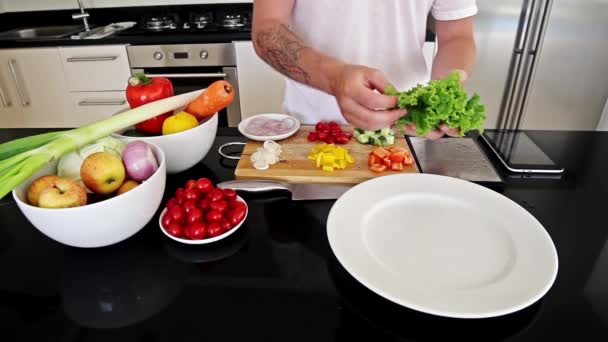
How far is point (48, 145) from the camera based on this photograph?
0.66m

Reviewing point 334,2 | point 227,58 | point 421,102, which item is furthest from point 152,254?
point 227,58

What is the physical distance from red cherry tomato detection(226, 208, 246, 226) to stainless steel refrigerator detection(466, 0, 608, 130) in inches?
74.1

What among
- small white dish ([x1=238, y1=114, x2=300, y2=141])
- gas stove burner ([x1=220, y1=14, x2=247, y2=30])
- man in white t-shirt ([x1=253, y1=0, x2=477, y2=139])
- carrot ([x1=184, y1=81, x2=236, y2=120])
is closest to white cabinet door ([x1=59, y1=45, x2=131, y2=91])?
gas stove burner ([x1=220, y1=14, x2=247, y2=30])

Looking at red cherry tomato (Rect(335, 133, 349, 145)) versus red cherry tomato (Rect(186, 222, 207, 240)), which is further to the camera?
red cherry tomato (Rect(335, 133, 349, 145))

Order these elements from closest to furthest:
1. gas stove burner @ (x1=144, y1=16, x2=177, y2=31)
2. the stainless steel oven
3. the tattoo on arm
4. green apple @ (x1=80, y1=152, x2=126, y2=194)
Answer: green apple @ (x1=80, y1=152, x2=126, y2=194)
the tattoo on arm
the stainless steel oven
gas stove burner @ (x1=144, y1=16, x2=177, y2=31)

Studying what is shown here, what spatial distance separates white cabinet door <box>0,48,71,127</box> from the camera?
2107 mm

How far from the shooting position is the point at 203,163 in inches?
36.9

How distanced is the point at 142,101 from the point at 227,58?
1226 millimetres

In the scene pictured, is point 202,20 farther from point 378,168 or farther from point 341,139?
point 378,168

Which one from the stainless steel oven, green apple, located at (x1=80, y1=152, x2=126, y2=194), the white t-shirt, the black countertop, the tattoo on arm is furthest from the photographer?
the stainless steel oven

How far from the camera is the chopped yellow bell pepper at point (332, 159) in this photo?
86 cm

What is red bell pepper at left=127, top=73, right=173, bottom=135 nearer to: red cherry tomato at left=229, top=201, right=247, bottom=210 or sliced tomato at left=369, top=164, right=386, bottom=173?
red cherry tomato at left=229, top=201, right=247, bottom=210

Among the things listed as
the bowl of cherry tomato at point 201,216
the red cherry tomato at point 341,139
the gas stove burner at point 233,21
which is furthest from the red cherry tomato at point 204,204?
the gas stove burner at point 233,21

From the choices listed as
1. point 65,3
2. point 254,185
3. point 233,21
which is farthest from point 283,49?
point 65,3
